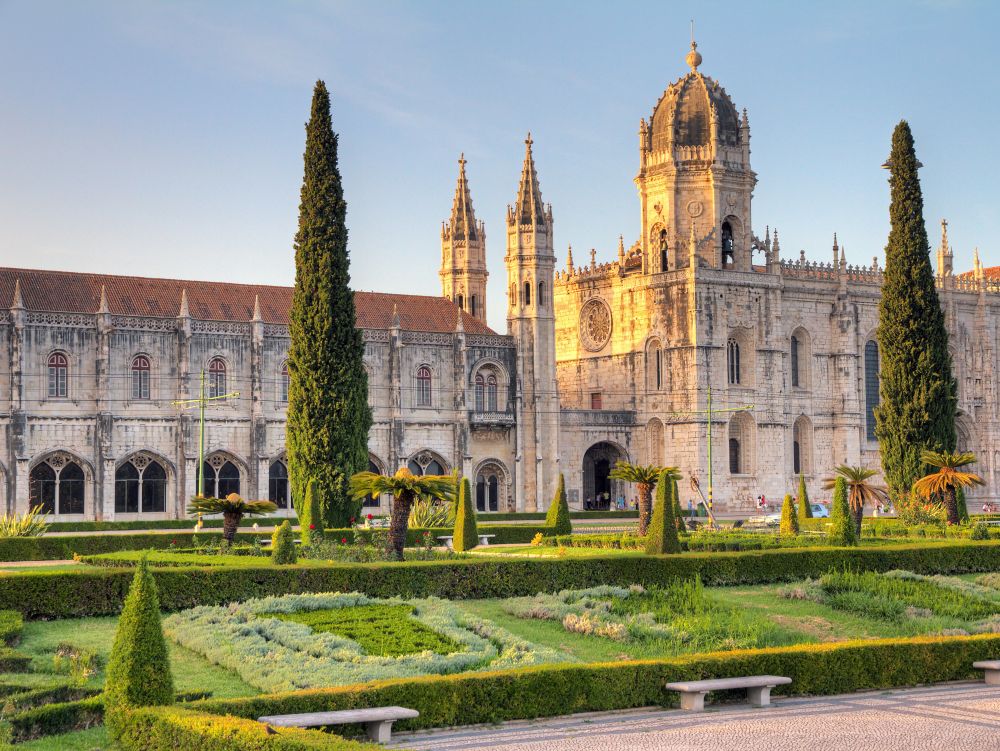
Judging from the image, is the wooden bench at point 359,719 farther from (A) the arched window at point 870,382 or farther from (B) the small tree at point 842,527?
(A) the arched window at point 870,382

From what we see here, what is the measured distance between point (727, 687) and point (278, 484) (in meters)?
41.4

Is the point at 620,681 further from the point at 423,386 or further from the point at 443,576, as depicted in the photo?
the point at 423,386

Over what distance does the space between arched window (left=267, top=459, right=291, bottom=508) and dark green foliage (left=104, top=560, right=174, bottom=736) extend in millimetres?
42813

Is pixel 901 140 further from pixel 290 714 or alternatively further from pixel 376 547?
pixel 290 714

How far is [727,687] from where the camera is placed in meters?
18.2

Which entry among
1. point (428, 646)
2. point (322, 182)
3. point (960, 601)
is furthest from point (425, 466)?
point (428, 646)

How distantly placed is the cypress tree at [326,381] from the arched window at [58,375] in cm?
1382

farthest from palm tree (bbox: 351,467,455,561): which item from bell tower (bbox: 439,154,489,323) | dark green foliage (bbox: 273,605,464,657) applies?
bell tower (bbox: 439,154,489,323)

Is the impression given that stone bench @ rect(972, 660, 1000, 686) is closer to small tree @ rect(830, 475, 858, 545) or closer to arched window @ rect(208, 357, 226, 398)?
small tree @ rect(830, 475, 858, 545)

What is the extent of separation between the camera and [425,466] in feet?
200

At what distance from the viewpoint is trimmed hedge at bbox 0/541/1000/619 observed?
24.0 metres

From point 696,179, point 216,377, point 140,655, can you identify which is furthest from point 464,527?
point 696,179

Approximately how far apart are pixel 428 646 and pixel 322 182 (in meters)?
25.9

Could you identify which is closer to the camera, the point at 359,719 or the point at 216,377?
the point at 359,719
